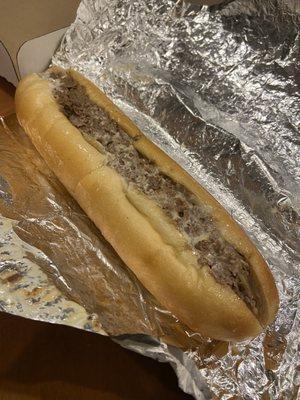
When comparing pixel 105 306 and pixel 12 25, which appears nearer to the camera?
pixel 105 306

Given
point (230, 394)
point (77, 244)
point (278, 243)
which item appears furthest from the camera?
point (278, 243)

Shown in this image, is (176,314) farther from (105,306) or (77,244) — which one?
(77,244)

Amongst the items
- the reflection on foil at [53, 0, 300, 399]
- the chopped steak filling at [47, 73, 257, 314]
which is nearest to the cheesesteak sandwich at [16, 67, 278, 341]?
the chopped steak filling at [47, 73, 257, 314]

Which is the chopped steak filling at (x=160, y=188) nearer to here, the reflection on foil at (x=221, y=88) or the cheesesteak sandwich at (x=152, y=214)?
the cheesesteak sandwich at (x=152, y=214)

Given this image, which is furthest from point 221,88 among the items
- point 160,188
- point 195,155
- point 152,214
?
point 152,214

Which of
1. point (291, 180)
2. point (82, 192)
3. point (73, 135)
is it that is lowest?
point (82, 192)

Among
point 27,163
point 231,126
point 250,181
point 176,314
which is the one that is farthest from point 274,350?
point 27,163
